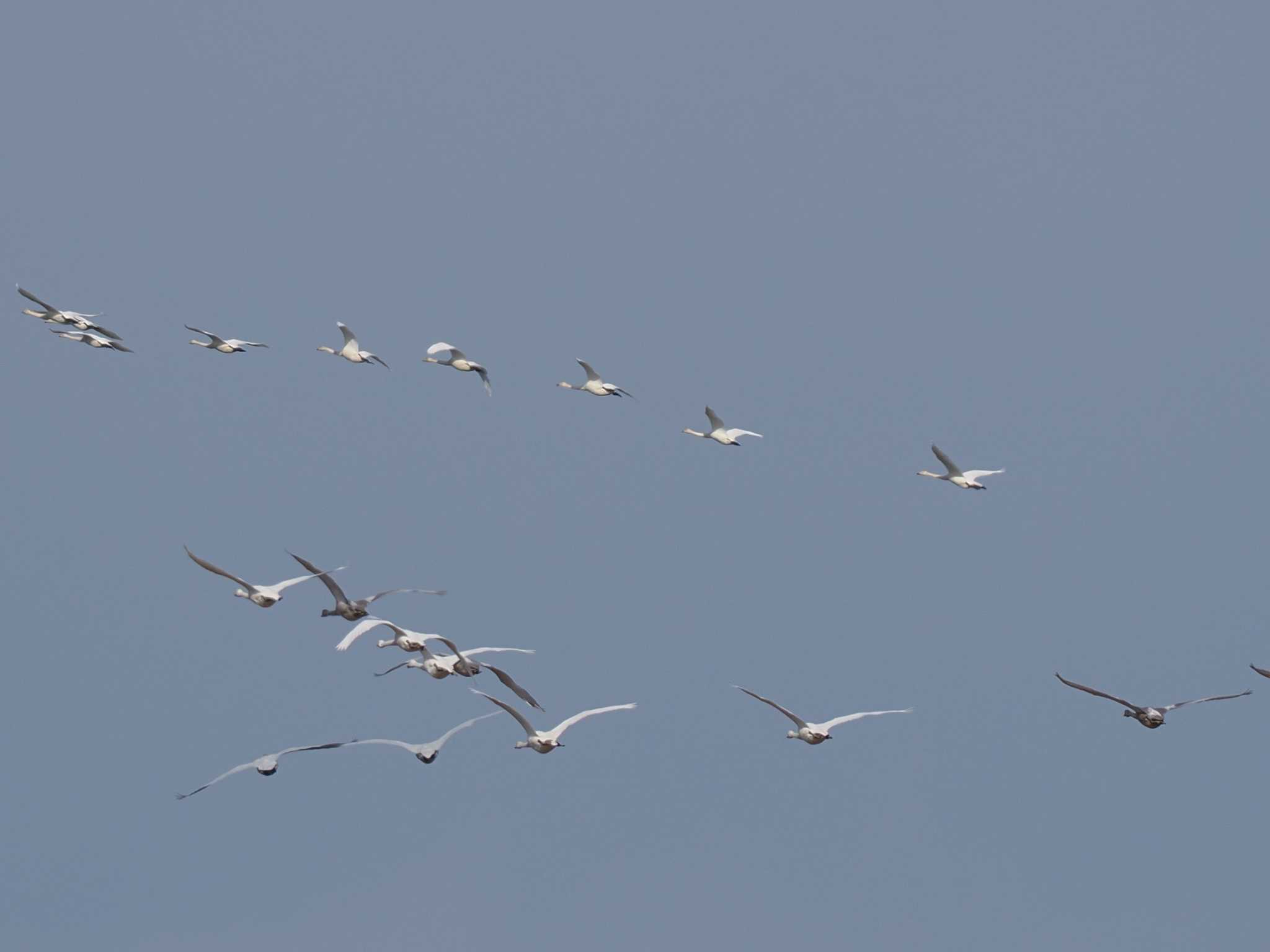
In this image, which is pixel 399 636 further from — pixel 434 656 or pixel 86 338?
pixel 86 338

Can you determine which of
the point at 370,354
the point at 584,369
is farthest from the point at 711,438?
the point at 370,354

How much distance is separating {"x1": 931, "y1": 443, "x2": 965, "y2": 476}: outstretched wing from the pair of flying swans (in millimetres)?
12513

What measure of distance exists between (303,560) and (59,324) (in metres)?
19.9

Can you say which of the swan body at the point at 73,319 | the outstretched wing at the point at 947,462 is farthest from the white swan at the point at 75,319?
the outstretched wing at the point at 947,462

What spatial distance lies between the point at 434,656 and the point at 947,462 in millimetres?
15673

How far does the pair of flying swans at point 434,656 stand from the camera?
5212 centimetres

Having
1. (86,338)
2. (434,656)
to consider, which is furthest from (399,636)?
(86,338)

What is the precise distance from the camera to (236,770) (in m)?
51.7

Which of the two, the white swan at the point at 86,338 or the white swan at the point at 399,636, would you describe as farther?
the white swan at the point at 86,338

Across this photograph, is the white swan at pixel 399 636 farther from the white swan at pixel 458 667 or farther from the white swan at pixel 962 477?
the white swan at pixel 962 477

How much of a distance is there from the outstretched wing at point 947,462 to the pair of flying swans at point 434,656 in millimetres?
12513

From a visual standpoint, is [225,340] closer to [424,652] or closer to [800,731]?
[424,652]

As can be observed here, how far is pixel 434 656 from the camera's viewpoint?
55406 millimetres

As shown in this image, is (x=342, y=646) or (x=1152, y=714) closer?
(x=342, y=646)
